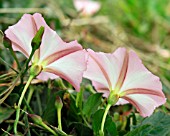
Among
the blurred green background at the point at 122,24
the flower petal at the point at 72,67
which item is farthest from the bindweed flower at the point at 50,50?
the blurred green background at the point at 122,24

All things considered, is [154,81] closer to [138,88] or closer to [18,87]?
[138,88]

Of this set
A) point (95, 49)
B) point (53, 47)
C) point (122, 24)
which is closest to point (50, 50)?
point (53, 47)

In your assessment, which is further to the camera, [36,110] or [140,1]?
[140,1]

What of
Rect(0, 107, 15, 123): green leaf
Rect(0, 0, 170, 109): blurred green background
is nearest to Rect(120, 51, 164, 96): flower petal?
Rect(0, 107, 15, 123): green leaf

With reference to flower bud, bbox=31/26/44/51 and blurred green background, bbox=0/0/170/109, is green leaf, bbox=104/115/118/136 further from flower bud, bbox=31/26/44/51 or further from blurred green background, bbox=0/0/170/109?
blurred green background, bbox=0/0/170/109

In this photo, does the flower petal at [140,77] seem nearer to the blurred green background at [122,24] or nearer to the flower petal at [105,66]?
the flower petal at [105,66]

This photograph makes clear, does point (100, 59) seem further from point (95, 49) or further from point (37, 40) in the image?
point (95, 49)

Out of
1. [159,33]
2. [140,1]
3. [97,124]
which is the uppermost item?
[140,1]

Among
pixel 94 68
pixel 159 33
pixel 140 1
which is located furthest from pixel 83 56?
pixel 140 1
